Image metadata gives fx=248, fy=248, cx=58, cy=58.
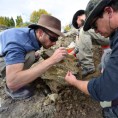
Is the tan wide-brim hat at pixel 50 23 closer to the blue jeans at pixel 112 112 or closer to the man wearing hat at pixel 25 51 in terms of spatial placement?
the man wearing hat at pixel 25 51

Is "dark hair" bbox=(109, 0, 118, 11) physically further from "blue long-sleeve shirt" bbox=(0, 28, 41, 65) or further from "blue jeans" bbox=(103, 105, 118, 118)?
"blue long-sleeve shirt" bbox=(0, 28, 41, 65)

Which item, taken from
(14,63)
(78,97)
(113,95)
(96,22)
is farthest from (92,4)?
(78,97)

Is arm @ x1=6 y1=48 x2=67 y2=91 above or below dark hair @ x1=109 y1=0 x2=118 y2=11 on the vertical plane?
Result: below

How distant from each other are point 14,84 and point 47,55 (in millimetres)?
925

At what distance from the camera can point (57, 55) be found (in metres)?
3.78

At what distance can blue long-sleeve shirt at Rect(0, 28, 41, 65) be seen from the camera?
3.66 meters

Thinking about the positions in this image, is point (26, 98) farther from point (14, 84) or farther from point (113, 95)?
point (113, 95)

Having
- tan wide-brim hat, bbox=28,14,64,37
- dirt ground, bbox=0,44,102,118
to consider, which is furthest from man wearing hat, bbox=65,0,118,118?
dirt ground, bbox=0,44,102,118

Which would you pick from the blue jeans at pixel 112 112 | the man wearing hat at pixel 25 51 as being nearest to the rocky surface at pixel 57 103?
the man wearing hat at pixel 25 51

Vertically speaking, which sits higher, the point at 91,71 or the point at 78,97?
the point at 91,71

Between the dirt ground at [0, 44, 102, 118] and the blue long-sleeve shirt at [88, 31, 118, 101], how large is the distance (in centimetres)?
158

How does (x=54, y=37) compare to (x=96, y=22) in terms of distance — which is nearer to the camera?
(x=96, y=22)

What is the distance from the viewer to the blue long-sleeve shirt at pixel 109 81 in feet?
8.15

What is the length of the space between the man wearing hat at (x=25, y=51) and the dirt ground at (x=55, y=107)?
0.21 meters
